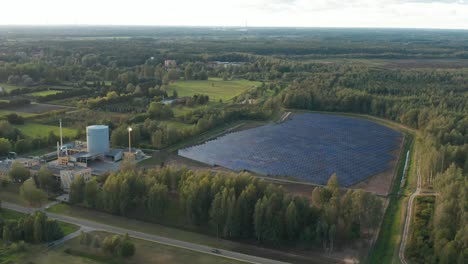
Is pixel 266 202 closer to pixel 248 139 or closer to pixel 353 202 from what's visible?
pixel 353 202

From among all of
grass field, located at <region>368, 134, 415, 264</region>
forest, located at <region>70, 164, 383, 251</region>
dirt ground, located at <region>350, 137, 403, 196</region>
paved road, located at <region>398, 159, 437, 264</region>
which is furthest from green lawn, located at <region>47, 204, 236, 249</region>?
dirt ground, located at <region>350, 137, 403, 196</region>

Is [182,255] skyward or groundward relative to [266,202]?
groundward

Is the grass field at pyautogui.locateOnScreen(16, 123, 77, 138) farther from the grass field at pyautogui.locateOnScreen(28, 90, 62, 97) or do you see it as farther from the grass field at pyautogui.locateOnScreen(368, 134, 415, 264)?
the grass field at pyautogui.locateOnScreen(368, 134, 415, 264)

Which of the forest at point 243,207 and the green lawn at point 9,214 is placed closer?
the forest at point 243,207

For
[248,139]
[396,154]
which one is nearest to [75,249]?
[248,139]

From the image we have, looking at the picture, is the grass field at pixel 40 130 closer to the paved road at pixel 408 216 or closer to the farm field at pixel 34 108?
the farm field at pixel 34 108

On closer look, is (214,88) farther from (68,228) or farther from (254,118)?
(68,228)

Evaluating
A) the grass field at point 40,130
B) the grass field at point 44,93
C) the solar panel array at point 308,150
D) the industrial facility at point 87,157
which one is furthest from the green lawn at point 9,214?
the grass field at point 44,93
